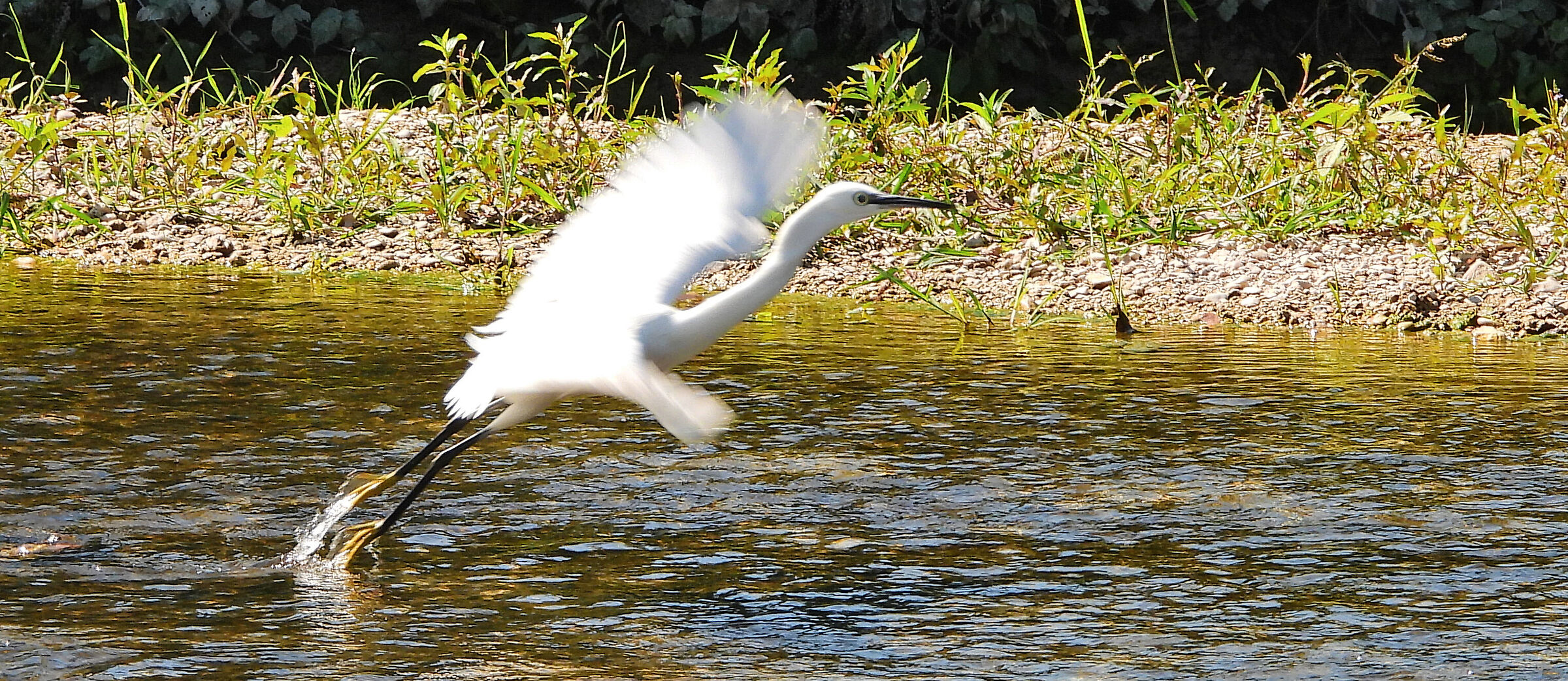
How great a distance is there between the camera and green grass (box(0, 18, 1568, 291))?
6.39m

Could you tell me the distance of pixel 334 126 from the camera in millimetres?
7473

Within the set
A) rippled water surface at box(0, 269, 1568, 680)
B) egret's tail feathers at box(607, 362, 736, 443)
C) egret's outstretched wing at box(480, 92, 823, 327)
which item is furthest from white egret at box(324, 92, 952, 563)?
egret's tail feathers at box(607, 362, 736, 443)

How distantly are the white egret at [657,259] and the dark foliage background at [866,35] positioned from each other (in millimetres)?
5857

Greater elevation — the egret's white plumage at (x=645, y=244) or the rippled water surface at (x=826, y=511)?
the egret's white plumage at (x=645, y=244)

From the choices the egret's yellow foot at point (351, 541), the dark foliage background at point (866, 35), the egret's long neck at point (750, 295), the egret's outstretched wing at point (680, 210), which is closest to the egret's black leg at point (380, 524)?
the egret's yellow foot at point (351, 541)

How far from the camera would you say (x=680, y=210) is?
3781 mm

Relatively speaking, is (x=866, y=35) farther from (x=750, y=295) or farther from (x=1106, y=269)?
(x=750, y=295)

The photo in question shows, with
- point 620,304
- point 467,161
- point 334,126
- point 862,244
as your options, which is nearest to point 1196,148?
point 862,244

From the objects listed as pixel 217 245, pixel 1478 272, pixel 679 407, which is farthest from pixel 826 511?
pixel 217 245

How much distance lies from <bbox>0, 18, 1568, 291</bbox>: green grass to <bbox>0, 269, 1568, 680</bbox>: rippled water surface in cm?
104

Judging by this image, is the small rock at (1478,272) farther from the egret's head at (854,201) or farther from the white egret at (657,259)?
the egret's head at (854,201)

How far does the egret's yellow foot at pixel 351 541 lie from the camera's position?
10.9 feet

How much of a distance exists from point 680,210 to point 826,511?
26.5 inches

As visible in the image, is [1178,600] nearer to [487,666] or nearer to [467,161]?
[487,666]
